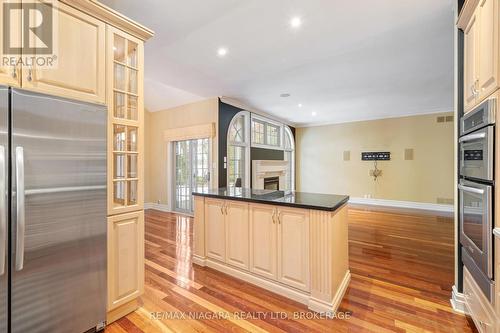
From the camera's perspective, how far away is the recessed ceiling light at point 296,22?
2293 mm

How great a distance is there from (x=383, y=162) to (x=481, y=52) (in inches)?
227

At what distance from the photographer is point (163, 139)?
20.2ft

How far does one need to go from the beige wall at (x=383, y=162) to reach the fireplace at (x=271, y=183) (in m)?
1.44

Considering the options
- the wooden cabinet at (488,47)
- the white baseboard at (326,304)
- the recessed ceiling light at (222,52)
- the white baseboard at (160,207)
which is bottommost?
the white baseboard at (326,304)

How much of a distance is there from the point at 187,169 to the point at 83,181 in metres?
4.25

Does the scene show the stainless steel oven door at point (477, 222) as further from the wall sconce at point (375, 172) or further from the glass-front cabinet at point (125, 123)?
the wall sconce at point (375, 172)

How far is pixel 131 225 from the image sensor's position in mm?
1944

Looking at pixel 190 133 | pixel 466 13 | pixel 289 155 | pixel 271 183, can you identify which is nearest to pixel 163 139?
pixel 190 133

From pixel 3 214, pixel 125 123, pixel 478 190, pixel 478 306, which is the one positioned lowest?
pixel 478 306

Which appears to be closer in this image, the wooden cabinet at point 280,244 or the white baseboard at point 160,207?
the wooden cabinet at point 280,244

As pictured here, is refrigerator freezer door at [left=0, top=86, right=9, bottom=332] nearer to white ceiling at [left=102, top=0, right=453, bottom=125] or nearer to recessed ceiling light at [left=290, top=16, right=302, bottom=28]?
white ceiling at [left=102, top=0, right=453, bottom=125]

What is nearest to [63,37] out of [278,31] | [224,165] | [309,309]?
[278,31]

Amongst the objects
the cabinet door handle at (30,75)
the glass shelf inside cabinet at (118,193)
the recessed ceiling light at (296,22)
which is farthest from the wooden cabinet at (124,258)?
the recessed ceiling light at (296,22)

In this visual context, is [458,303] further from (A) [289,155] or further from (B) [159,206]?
(A) [289,155]
